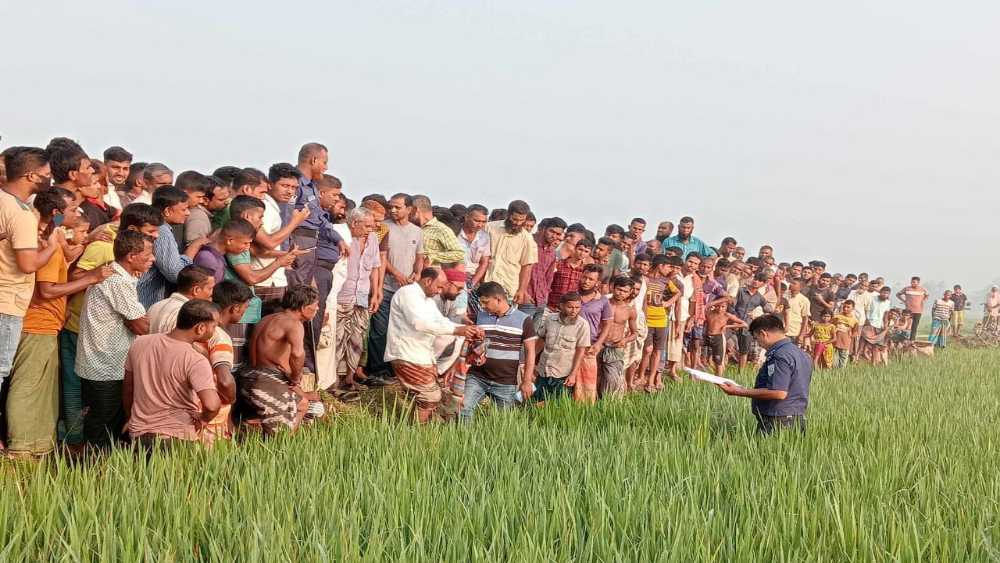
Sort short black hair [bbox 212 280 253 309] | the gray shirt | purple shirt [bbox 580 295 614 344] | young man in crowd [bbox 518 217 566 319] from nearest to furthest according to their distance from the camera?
short black hair [bbox 212 280 253 309] < the gray shirt < purple shirt [bbox 580 295 614 344] < young man in crowd [bbox 518 217 566 319]

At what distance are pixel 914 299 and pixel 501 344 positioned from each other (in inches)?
621

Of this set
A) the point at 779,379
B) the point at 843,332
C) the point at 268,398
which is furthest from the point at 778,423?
the point at 843,332

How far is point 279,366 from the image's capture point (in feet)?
16.3

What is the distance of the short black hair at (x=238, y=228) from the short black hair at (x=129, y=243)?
2.08ft

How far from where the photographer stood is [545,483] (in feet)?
12.5

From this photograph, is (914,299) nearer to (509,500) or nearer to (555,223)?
(555,223)

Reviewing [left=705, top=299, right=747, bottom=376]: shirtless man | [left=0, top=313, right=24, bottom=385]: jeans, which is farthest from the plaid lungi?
[left=705, top=299, right=747, bottom=376]: shirtless man

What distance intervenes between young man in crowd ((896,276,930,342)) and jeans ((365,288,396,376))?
1482cm

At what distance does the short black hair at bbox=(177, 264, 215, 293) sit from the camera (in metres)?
4.49

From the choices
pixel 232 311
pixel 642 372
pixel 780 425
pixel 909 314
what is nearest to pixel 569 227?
pixel 642 372

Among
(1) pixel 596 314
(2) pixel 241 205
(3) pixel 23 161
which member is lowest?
(1) pixel 596 314

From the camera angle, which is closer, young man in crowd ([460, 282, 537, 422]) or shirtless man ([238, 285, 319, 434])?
shirtless man ([238, 285, 319, 434])

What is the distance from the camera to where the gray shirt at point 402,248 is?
23.4 feet

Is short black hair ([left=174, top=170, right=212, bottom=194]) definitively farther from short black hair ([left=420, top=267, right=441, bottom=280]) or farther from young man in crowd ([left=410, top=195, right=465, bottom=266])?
young man in crowd ([left=410, top=195, right=465, bottom=266])
